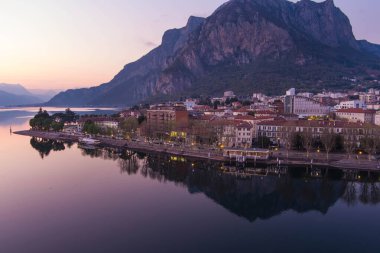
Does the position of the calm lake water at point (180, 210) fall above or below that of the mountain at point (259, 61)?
below

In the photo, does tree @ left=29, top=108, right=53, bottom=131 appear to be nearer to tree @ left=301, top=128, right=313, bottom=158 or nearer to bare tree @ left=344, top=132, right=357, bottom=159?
tree @ left=301, top=128, right=313, bottom=158

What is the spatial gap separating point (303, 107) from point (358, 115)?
1943cm

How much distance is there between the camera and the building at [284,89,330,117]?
282 feet

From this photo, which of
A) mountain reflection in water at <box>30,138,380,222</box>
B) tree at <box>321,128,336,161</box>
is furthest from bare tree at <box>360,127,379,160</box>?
mountain reflection in water at <box>30,138,380,222</box>

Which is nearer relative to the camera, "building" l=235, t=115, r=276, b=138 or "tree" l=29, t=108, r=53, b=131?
"building" l=235, t=115, r=276, b=138

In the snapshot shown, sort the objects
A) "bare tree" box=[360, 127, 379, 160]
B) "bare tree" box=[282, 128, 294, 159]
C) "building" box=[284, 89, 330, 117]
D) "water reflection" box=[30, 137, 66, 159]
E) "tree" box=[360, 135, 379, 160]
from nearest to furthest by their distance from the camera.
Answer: "tree" box=[360, 135, 379, 160], "bare tree" box=[360, 127, 379, 160], "bare tree" box=[282, 128, 294, 159], "water reflection" box=[30, 137, 66, 159], "building" box=[284, 89, 330, 117]

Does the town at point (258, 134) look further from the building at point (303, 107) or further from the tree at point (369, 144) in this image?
the building at point (303, 107)

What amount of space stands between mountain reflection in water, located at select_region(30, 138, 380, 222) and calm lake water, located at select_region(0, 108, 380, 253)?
9 centimetres

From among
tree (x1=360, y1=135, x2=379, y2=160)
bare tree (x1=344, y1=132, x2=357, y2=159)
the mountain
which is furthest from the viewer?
the mountain

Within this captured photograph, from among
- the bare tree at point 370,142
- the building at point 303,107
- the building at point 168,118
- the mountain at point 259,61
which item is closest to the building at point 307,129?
the bare tree at point 370,142

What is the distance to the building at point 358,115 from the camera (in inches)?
2584

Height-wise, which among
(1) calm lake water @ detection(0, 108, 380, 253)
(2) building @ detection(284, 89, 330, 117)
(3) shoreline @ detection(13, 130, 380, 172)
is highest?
(2) building @ detection(284, 89, 330, 117)

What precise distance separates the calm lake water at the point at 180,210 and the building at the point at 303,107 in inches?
1863

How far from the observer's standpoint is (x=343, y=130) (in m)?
51.5
